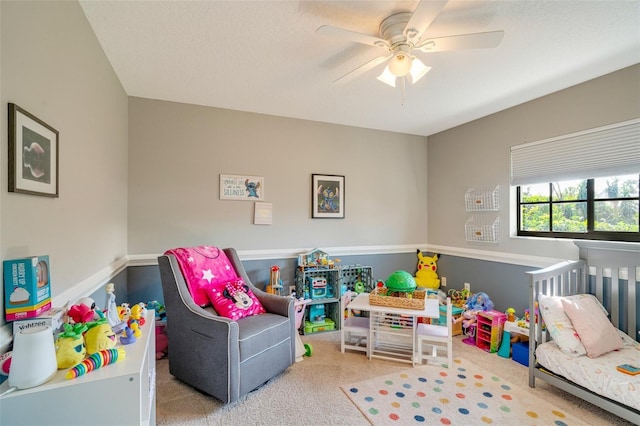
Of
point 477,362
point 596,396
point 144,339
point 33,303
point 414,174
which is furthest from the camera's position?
point 414,174

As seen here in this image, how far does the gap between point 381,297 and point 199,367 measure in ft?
5.00

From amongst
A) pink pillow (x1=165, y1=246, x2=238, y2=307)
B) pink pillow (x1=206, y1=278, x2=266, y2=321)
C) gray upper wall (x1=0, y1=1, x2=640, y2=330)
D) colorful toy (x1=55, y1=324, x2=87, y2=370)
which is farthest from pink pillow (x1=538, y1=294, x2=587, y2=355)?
colorful toy (x1=55, y1=324, x2=87, y2=370)

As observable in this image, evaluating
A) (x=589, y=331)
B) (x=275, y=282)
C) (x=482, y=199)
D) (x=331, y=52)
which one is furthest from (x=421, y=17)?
(x=275, y=282)

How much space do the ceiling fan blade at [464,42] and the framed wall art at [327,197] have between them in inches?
80.7

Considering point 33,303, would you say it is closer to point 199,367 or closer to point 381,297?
point 199,367

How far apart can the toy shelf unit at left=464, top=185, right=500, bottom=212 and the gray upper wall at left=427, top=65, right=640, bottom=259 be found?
5 cm

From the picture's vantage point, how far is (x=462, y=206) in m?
3.71

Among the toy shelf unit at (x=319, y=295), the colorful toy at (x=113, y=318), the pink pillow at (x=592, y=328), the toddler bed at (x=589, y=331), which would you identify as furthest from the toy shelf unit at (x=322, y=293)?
the colorful toy at (x=113, y=318)

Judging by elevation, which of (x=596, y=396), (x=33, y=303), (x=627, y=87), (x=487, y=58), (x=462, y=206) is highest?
(x=487, y=58)

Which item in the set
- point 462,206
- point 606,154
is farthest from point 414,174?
point 606,154

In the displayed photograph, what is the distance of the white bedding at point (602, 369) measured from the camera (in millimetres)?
1716

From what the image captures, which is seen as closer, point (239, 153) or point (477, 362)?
point (477, 362)

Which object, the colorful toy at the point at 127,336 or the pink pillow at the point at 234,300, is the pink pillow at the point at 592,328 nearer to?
the pink pillow at the point at 234,300

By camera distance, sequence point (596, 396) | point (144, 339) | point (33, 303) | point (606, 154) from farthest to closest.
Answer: point (606, 154)
point (596, 396)
point (144, 339)
point (33, 303)
